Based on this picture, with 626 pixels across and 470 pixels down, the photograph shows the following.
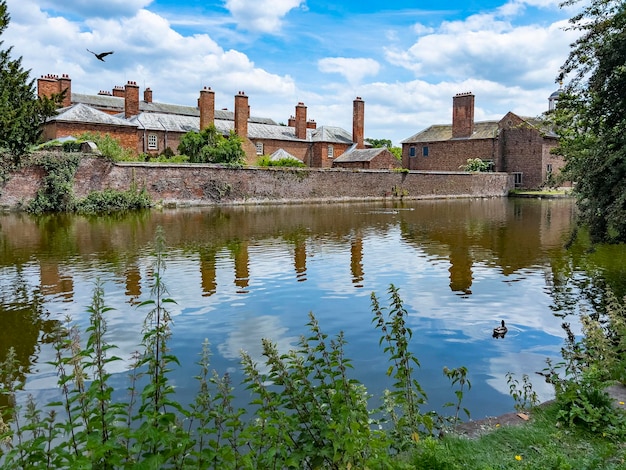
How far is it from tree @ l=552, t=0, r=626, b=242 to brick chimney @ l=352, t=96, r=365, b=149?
1748 inches

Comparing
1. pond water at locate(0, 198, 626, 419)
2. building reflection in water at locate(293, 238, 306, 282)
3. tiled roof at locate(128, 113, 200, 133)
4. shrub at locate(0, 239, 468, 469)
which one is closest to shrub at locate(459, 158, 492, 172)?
tiled roof at locate(128, 113, 200, 133)

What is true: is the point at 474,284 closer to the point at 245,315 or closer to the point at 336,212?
the point at 245,315

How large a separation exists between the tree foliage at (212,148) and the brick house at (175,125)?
2.57m

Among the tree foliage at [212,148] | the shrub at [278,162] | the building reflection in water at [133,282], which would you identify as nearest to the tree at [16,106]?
the building reflection in water at [133,282]

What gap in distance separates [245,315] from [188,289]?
244 centimetres

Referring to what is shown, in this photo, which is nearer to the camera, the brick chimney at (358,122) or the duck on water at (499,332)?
the duck on water at (499,332)

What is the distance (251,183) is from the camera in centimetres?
3881

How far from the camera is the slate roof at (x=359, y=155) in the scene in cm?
5292

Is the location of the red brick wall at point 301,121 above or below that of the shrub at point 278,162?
above

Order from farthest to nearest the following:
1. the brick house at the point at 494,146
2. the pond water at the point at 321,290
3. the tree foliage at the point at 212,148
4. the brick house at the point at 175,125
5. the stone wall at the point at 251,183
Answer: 1. the brick house at the point at 494,146
2. the brick house at the point at 175,125
3. the tree foliage at the point at 212,148
4. the stone wall at the point at 251,183
5. the pond water at the point at 321,290

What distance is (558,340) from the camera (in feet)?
26.6

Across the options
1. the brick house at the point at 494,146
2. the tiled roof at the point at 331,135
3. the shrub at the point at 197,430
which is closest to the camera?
the shrub at the point at 197,430

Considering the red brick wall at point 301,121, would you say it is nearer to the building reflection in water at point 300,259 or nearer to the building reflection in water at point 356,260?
the building reflection in water at point 356,260

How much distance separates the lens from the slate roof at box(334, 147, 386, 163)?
52.9m
